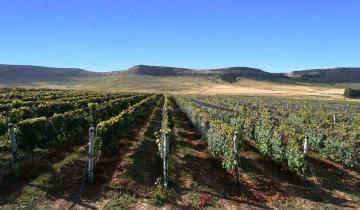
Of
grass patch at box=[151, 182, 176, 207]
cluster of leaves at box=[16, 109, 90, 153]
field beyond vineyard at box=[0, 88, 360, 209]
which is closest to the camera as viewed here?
grass patch at box=[151, 182, 176, 207]

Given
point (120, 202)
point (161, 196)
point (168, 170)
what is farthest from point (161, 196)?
point (168, 170)

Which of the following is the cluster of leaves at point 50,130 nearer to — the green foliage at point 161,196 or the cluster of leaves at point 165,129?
the cluster of leaves at point 165,129

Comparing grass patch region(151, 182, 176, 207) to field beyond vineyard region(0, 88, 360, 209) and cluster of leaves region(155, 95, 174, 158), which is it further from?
cluster of leaves region(155, 95, 174, 158)

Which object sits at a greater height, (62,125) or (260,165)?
(62,125)

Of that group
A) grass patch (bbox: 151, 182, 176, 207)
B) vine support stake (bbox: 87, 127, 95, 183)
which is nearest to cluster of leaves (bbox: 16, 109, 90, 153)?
vine support stake (bbox: 87, 127, 95, 183)

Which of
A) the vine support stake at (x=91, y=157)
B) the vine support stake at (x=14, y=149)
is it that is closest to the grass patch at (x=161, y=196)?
the vine support stake at (x=91, y=157)

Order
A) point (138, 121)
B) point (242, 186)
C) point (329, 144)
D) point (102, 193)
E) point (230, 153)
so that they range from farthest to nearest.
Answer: point (138, 121) → point (329, 144) → point (230, 153) → point (242, 186) → point (102, 193)

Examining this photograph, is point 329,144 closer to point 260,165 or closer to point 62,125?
point 260,165

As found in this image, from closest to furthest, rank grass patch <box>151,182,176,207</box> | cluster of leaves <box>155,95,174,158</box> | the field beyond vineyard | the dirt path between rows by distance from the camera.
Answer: the dirt path between rows → grass patch <box>151,182,176,207</box> → the field beyond vineyard → cluster of leaves <box>155,95,174,158</box>

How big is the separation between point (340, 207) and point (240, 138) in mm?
5881

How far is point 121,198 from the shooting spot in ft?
51.5

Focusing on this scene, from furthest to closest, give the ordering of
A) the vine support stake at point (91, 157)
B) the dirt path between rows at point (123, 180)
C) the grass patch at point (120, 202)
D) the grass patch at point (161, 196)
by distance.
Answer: the vine support stake at point (91, 157) → the grass patch at point (161, 196) → the dirt path between rows at point (123, 180) → the grass patch at point (120, 202)

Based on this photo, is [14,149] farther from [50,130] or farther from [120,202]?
[120,202]

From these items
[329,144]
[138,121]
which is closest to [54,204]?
[329,144]
